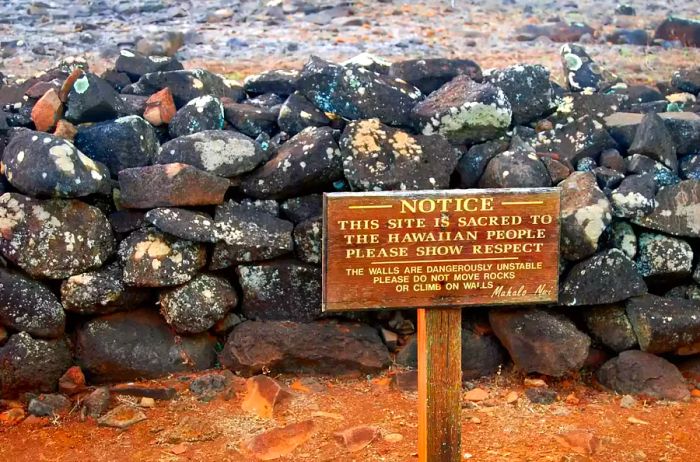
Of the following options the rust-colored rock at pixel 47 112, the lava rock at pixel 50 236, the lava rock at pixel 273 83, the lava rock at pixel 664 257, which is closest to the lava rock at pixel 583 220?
the lava rock at pixel 664 257

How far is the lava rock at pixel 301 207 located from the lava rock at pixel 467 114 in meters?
0.85

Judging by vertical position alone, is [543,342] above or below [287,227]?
below

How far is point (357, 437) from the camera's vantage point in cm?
494

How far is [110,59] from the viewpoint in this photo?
8.35 m

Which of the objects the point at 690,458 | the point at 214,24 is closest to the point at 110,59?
the point at 214,24

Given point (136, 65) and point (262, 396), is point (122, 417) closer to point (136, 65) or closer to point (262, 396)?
point (262, 396)

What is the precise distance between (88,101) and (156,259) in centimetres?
117

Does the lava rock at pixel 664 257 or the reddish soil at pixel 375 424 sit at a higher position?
the lava rock at pixel 664 257

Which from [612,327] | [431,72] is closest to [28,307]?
[431,72]

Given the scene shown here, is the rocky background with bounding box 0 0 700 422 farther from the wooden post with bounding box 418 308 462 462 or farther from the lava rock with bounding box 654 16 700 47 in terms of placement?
the lava rock with bounding box 654 16 700 47

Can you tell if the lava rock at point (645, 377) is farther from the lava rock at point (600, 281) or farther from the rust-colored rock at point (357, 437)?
the rust-colored rock at point (357, 437)

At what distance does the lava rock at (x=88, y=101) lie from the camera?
5.70m

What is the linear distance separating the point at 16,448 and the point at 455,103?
334 centimetres

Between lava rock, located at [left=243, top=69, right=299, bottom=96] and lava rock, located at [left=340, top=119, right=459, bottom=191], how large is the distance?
905mm
